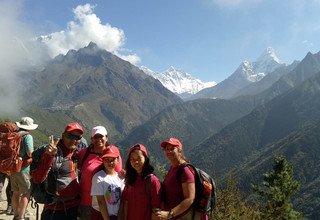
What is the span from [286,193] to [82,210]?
4507 cm

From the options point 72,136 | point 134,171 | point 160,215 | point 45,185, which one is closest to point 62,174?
point 45,185

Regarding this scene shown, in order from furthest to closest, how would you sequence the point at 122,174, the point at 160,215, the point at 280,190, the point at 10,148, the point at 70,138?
the point at 280,190, the point at 10,148, the point at 70,138, the point at 122,174, the point at 160,215

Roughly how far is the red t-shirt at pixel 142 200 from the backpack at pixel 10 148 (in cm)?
408

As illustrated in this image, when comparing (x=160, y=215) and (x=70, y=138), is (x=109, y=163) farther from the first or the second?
(x=160, y=215)

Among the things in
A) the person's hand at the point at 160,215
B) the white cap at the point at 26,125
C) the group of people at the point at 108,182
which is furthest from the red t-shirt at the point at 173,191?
the white cap at the point at 26,125

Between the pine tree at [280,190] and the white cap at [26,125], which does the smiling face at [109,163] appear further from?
the pine tree at [280,190]

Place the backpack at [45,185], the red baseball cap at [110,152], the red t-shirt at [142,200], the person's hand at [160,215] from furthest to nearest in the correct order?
the backpack at [45,185] → the red baseball cap at [110,152] → the red t-shirt at [142,200] → the person's hand at [160,215]

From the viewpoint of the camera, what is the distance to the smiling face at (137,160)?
659 centimetres

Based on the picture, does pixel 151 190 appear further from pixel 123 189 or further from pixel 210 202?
pixel 210 202

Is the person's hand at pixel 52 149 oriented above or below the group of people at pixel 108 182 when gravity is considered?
above

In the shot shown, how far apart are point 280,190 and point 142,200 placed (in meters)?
44.3

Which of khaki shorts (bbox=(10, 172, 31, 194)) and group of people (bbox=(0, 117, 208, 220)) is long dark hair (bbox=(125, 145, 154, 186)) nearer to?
group of people (bbox=(0, 117, 208, 220))

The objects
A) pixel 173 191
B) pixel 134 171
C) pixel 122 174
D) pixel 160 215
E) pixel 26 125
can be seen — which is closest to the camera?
pixel 160 215

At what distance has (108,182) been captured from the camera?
21.8ft
